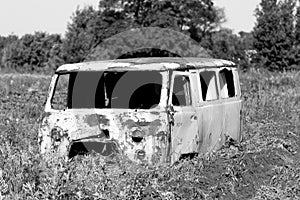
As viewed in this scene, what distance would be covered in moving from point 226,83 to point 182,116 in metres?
2.59

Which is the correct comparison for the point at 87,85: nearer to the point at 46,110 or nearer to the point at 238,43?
the point at 46,110

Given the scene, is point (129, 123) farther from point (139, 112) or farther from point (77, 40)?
point (77, 40)

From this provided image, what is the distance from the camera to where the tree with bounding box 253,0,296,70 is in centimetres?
4412

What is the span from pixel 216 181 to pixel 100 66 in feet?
7.92

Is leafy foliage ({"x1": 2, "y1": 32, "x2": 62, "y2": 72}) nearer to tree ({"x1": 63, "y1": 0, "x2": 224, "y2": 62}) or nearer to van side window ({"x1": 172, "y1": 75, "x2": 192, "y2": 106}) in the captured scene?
tree ({"x1": 63, "y1": 0, "x2": 224, "y2": 62})

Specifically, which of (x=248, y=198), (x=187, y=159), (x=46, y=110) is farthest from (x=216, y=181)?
(x=46, y=110)

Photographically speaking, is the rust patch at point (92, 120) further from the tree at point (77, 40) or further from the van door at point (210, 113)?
the tree at point (77, 40)

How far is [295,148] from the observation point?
10.9 meters

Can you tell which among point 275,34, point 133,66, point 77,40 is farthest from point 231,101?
point 77,40

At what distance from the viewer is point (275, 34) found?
145 feet

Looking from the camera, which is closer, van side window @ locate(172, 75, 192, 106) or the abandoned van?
the abandoned van

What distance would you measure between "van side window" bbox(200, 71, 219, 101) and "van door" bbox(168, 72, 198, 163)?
60 centimetres

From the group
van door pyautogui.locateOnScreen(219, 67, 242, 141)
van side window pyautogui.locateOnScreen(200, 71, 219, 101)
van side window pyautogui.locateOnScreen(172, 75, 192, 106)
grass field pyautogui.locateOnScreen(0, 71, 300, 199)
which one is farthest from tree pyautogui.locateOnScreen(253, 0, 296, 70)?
van side window pyautogui.locateOnScreen(172, 75, 192, 106)

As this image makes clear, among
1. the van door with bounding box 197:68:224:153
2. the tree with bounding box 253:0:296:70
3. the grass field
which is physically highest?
the tree with bounding box 253:0:296:70
